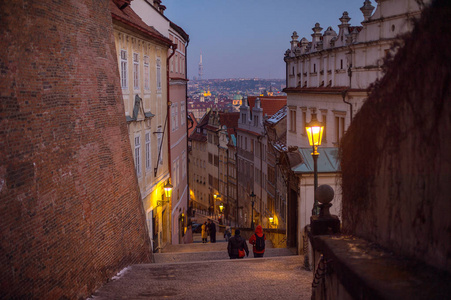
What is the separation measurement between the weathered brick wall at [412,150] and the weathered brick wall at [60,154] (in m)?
4.69

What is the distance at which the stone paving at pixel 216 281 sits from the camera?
10.6m

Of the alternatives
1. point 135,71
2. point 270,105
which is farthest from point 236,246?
point 270,105

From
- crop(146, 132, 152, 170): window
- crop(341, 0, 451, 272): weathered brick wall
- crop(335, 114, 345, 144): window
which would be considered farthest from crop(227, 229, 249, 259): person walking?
crop(335, 114, 345, 144): window

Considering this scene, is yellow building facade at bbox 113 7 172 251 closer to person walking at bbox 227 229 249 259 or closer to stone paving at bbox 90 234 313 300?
person walking at bbox 227 229 249 259

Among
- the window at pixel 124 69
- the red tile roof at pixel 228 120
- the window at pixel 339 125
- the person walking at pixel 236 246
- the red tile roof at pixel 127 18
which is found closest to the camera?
the person walking at pixel 236 246

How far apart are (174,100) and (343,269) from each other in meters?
28.0

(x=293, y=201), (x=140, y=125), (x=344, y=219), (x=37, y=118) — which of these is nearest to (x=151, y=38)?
(x=140, y=125)

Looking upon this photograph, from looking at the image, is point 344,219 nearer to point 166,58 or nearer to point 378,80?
point 378,80

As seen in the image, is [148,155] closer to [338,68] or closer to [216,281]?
[216,281]

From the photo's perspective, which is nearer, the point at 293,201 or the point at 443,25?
the point at 443,25

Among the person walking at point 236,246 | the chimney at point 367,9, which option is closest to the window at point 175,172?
the chimney at point 367,9

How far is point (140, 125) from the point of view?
21406mm

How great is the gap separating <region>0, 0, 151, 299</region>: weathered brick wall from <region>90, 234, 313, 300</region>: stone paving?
0.53 meters

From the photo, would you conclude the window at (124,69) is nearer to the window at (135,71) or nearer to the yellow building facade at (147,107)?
the yellow building facade at (147,107)
